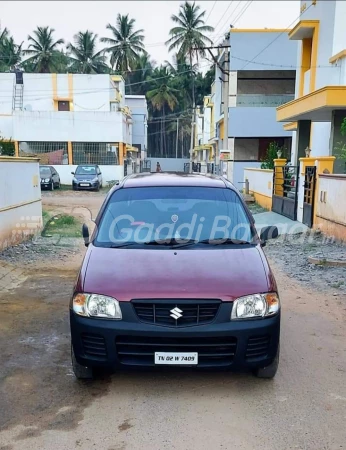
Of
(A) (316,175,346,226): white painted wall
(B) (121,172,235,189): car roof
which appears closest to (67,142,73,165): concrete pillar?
(A) (316,175,346,226): white painted wall

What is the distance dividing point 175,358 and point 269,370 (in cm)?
91

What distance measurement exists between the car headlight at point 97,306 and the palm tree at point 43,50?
170ft

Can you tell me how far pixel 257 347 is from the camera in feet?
10.9

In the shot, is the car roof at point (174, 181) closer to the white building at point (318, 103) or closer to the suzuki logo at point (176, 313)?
the suzuki logo at point (176, 313)

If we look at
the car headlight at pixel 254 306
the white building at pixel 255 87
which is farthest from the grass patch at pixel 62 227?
the white building at pixel 255 87

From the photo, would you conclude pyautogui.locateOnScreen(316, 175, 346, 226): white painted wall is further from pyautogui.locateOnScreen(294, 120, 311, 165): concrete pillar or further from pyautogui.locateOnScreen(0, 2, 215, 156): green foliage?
pyautogui.locateOnScreen(0, 2, 215, 156): green foliage

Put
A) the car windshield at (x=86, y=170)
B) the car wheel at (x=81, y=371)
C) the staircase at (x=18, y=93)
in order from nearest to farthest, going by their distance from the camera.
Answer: the car wheel at (x=81, y=371) < the car windshield at (x=86, y=170) < the staircase at (x=18, y=93)

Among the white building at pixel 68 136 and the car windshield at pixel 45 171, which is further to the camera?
the white building at pixel 68 136

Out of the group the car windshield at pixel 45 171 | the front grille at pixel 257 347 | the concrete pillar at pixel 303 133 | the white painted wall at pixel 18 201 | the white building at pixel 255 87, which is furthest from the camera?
the white building at pixel 255 87

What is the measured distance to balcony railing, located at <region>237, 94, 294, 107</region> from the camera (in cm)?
2775

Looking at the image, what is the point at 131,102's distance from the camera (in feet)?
169

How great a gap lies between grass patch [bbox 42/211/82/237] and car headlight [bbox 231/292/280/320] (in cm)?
855

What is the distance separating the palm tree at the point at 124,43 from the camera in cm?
5000

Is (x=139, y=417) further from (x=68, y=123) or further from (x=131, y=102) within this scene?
(x=131, y=102)
